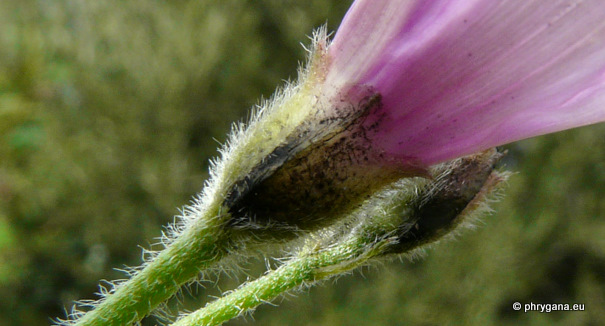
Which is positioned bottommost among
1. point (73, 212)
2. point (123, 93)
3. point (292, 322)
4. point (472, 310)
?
point (472, 310)

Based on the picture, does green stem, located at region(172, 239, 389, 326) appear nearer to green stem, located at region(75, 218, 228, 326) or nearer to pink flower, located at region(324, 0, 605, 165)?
green stem, located at region(75, 218, 228, 326)

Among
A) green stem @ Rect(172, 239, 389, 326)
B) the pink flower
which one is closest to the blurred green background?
green stem @ Rect(172, 239, 389, 326)

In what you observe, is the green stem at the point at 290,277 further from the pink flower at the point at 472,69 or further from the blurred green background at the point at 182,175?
the blurred green background at the point at 182,175

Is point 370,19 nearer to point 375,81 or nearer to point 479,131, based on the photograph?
point 375,81

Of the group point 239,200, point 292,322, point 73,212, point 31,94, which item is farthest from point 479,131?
point 73,212

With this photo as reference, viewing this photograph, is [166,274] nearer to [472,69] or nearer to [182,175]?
[472,69]

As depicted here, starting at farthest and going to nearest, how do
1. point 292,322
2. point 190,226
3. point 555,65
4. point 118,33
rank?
point 118,33, point 292,322, point 190,226, point 555,65

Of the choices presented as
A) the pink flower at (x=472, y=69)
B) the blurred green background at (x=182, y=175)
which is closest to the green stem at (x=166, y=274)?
the pink flower at (x=472, y=69)
